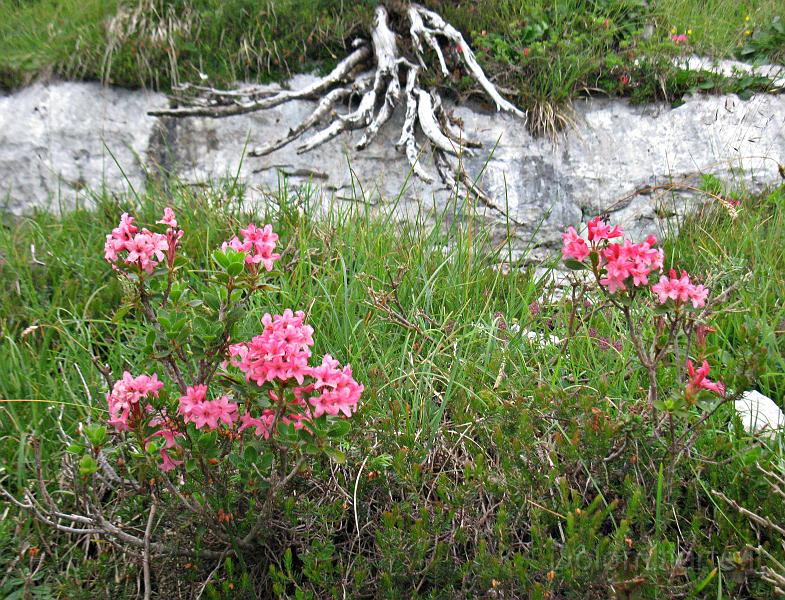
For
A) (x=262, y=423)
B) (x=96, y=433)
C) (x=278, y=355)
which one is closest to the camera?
(x=278, y=355)

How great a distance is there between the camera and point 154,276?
1.79m

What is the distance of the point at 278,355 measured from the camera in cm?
153

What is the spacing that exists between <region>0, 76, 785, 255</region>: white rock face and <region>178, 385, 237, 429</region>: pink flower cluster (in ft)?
10.9

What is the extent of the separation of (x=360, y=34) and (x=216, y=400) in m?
4.44

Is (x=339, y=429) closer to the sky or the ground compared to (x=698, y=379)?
closer to the ground

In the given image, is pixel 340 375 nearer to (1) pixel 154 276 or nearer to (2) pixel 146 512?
(1) pixel 154 276

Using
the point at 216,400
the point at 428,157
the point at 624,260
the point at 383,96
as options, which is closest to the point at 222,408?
the point at 216,400

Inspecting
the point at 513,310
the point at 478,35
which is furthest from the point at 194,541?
the point at 478,35

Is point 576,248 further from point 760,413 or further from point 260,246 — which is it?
point 760,413

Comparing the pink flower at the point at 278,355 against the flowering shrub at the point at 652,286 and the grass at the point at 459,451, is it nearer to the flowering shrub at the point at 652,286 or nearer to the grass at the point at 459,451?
the grass at the point at 459,451

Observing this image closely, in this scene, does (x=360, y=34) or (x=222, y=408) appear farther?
(x=360, y=34)

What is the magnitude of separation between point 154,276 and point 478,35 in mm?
4221

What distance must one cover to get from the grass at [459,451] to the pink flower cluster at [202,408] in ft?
Answer: 1.17

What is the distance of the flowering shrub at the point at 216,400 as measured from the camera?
1.60 m
